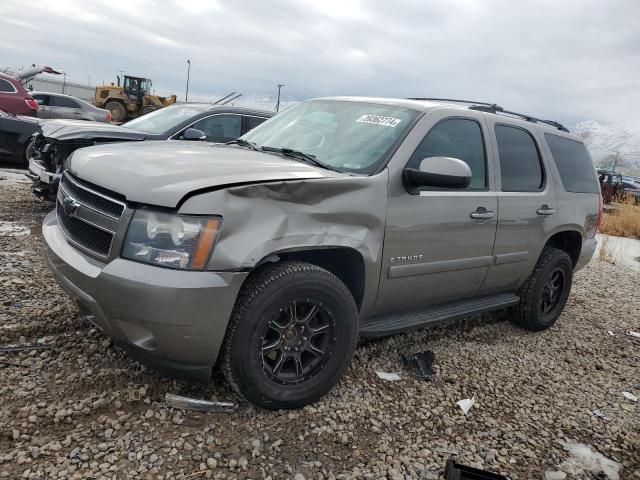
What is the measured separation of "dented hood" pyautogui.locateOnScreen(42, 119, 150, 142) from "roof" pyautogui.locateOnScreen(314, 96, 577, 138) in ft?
10.0

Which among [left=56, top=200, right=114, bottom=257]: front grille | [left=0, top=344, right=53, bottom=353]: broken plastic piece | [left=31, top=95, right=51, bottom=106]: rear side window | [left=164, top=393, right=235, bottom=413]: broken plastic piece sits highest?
[left=56, top=200, right=114, bottom=257]: front grille

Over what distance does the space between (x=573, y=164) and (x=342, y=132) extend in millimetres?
2556

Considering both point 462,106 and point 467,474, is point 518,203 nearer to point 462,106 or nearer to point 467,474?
point 462,106

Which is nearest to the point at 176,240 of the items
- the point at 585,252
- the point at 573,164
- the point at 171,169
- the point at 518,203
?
the point at 171,169

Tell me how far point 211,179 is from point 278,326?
2.66 ft

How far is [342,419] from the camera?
112 inches

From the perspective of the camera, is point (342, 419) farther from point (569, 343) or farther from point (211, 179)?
point (569, 343)

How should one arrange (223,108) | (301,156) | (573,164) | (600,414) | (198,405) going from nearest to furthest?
(198,405)
(301,156)
(600,414)
(573,164)
(223,108)

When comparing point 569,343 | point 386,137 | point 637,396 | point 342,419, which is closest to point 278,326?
point 342,419

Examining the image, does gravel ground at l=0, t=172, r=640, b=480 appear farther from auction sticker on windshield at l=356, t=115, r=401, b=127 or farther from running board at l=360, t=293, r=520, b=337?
auction sticker on windshield at l=356, t=115, r=401, b=127

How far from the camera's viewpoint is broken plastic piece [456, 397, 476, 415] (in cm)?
320

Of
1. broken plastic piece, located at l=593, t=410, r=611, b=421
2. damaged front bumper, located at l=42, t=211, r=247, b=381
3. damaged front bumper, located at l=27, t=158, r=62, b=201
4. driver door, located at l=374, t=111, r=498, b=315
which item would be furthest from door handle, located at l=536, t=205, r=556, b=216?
damaged front bumper, located at l=27, t=158, r=62, b=201

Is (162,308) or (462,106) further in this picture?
(462,106)

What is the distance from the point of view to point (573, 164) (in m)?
4.84
